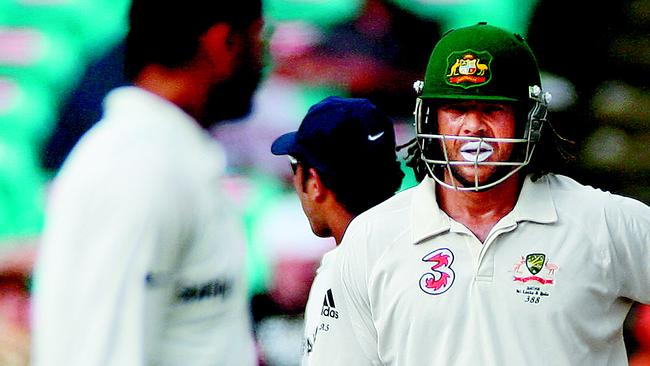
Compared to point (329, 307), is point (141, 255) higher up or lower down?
higher up

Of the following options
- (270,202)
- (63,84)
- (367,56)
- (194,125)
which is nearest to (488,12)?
(367,56)

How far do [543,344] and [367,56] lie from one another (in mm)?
2263

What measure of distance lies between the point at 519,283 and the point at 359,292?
0.43 meters

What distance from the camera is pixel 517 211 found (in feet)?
11.1

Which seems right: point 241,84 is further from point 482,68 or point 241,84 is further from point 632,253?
point 632,253

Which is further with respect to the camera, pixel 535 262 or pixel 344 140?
pixel 344 140

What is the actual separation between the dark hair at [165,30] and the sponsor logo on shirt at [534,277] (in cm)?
103

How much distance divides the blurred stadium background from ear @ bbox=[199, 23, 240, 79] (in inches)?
99.2

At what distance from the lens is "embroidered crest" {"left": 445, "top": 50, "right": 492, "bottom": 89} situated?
11.3ft

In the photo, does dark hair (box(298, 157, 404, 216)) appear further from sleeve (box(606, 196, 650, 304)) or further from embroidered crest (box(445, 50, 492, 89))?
sleeve (box(606, 196, 650, 304))

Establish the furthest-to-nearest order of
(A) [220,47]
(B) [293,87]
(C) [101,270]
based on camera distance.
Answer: (B) [293,87], (A) [220,47], (C) [101,270]

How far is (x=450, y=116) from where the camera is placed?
3.51 metres

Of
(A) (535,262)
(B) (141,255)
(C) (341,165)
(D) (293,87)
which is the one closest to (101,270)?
(B) (141,255)

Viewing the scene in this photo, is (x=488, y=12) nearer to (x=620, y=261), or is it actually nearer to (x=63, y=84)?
(x=63, y=84)
